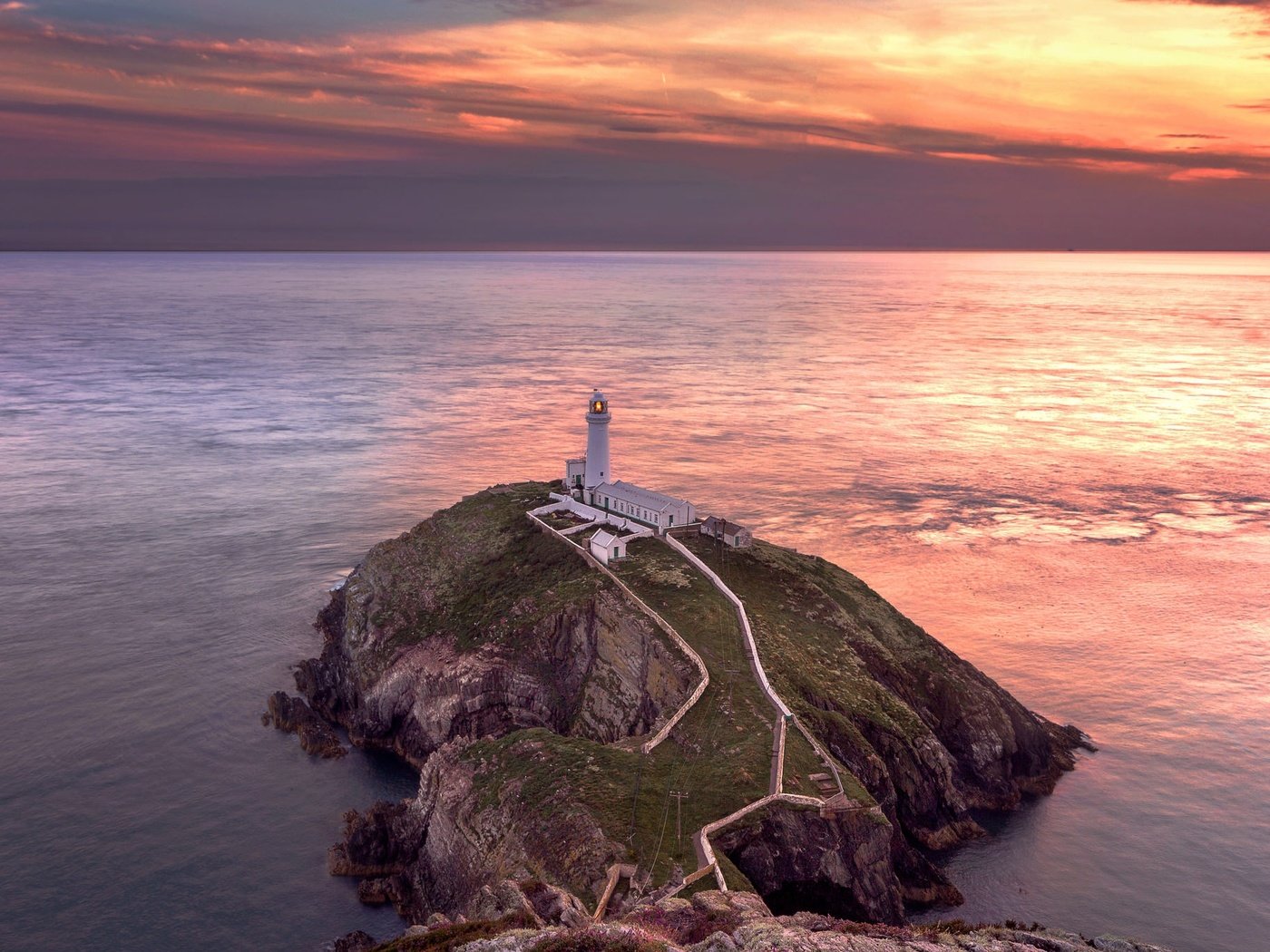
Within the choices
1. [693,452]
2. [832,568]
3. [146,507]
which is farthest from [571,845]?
[693,452]

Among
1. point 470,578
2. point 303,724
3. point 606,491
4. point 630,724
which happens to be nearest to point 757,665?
point 630,724

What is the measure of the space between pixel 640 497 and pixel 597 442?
779 cm

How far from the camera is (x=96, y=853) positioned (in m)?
58.1

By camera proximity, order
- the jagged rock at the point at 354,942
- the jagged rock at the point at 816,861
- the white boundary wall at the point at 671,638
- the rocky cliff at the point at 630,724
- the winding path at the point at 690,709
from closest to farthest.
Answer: the winding path at the point at 690,709
the jagged rock at the point at 816,861
the jagged rock at the point at 354,942
the rocky cliff at the point at 630,724
the white boundary wall at the point at 671,638

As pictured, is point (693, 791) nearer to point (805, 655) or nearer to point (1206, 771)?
point (805, 655)

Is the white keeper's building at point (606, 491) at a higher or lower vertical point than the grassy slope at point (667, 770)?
higher

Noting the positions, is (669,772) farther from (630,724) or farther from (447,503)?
(447,503)

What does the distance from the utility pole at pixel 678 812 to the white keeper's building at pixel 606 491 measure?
103 ft

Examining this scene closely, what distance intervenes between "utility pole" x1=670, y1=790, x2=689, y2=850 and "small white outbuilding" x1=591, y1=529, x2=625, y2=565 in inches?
1013

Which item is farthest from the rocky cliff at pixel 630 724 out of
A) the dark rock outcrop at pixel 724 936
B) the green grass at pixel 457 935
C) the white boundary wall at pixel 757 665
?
the dark rock outcrop at pixel 724 936

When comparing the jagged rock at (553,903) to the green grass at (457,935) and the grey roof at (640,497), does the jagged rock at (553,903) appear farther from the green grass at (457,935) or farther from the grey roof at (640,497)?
the grey roof at (640,497)

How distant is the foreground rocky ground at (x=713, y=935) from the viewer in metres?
36.2

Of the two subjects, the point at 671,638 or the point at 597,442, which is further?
the point at 597,442

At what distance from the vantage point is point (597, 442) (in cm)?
9194
